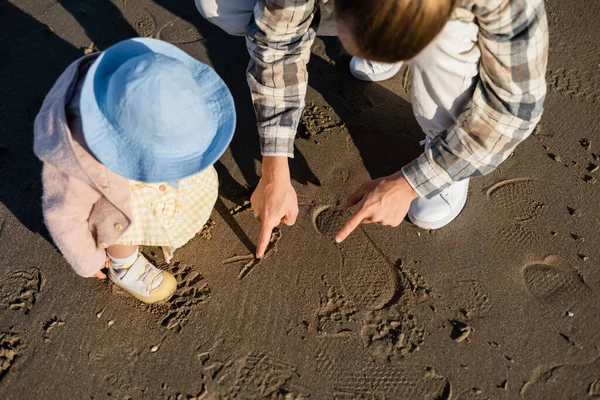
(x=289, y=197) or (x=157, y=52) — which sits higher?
(x=157, y=52)

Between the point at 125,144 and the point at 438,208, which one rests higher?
the point at 125,144

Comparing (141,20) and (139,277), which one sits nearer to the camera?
(139,277)

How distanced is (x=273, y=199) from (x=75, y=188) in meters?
0.63

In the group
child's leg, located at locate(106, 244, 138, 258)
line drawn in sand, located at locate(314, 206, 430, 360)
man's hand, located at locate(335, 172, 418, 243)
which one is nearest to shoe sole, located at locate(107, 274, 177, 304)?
child's leg, located at locate(106, 244, 138, 258)

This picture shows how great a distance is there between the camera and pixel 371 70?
2.31 metres

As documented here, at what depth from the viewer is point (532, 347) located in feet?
5.77

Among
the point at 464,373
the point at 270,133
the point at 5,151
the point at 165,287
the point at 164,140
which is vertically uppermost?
the point at 164,140

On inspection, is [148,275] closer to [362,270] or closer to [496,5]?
[362,270]

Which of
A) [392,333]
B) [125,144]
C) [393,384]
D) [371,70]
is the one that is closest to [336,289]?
[392,333]

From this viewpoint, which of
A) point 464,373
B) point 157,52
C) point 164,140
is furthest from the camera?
point 464,373

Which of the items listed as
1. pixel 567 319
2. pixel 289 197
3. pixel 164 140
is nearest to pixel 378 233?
pixel 289 197

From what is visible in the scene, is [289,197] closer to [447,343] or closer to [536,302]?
[447,343]

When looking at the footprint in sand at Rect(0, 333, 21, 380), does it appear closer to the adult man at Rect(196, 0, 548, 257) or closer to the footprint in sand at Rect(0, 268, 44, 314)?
the footprint in sand at Rect(0, 268, 44, 314)

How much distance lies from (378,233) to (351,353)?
0.48 meters
